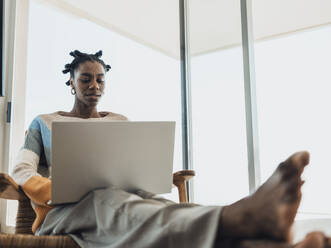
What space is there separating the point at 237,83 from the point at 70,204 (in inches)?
67.2

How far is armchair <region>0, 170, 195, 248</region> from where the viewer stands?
2.59 ft

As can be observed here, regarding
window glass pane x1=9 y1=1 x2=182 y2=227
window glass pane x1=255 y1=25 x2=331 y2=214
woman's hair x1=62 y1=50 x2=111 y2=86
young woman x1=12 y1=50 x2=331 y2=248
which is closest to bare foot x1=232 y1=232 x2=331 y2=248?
young woman x1=12 y1=50 x2=331 y2=248

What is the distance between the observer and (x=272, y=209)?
24.1 inches

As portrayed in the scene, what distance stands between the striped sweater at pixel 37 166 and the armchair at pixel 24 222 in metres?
0.04

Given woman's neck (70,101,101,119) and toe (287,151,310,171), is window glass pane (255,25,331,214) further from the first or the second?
toe (287,151,310,171)

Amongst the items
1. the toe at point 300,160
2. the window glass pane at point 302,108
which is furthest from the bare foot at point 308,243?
the window glass pane at point 302,108

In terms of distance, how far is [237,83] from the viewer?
235 centimetres

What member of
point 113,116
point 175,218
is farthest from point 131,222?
point 113,116

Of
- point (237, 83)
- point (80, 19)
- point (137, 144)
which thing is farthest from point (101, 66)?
point (80, 19)

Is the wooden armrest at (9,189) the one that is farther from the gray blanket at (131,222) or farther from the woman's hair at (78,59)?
the woman's hair at (78,59)

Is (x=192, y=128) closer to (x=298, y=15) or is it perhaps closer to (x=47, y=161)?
(x=47, y=161)

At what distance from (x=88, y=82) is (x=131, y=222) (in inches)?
36.9

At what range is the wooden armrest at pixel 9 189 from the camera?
103 centimetres

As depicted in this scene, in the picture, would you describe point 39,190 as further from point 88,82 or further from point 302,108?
point 302,108
